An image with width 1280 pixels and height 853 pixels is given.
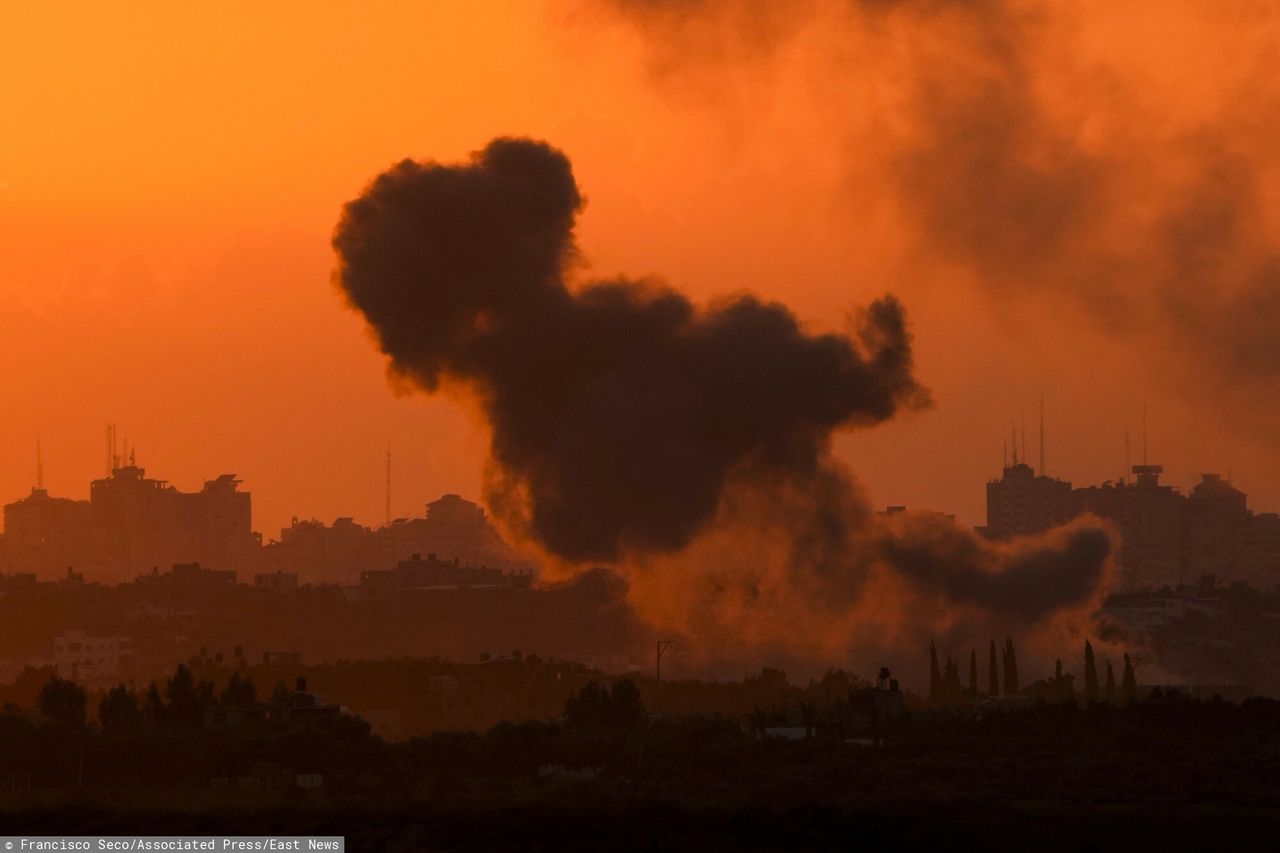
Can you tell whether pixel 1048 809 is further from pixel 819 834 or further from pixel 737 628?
pixel 737 628

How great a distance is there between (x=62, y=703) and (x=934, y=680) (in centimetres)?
4061

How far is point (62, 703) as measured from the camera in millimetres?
125375

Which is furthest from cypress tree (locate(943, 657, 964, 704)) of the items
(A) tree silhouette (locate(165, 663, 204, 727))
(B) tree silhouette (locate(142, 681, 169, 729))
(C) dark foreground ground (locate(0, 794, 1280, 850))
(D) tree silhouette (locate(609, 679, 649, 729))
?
(C) dark foreground ground (locate(0, 794, 1280, 850))

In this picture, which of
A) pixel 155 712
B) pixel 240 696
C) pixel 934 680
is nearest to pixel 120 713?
pixel 155 712

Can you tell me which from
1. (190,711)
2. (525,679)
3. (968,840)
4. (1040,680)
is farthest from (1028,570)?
(968,840)

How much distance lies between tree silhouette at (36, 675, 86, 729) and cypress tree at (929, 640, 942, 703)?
37.4m

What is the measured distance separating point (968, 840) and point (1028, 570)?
80.9 meters

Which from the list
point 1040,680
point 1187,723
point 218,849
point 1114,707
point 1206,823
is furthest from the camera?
point 1040,680

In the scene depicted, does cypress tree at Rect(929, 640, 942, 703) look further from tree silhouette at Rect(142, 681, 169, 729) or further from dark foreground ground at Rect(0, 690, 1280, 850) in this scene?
tree silhouette at Rect(142, 681, 169, 729)

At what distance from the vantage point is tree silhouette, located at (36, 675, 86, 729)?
123 m

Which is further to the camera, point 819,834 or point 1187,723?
point 1187,723

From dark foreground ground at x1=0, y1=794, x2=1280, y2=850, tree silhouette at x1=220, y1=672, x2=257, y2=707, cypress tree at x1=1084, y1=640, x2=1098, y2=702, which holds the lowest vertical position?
dark foreground ground at x1=0, y1=794, x2=1280, y2=850

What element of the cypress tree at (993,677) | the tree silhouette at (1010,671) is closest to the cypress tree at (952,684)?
the cypress tree at (993,677)

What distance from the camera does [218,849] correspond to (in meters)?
82.6
